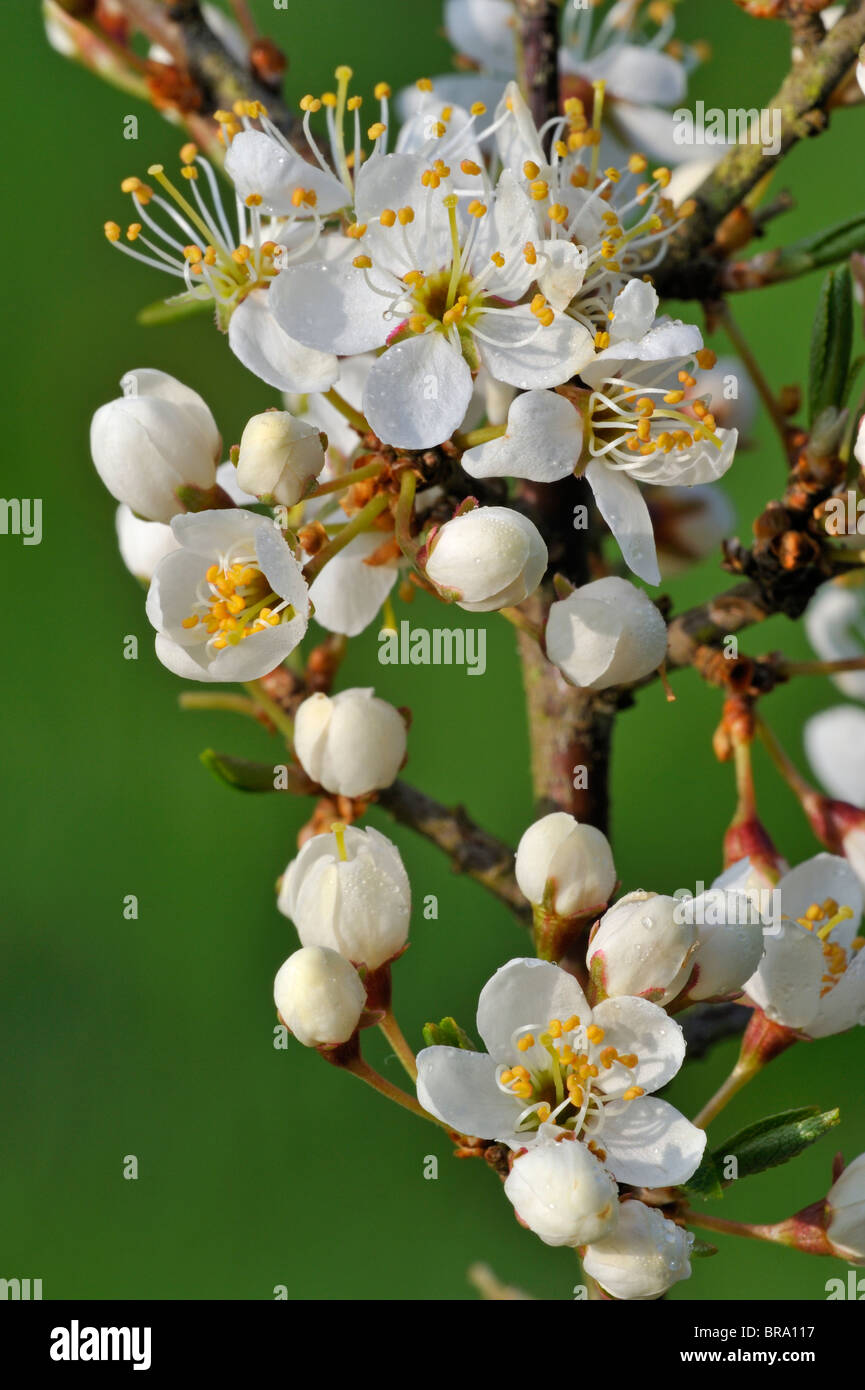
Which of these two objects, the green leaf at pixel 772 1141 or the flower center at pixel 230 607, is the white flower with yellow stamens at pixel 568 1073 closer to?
the green leaf at pixel 772 1141

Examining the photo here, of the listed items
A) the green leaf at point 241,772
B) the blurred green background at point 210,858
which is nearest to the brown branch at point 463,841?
the green leaf at point 241,772

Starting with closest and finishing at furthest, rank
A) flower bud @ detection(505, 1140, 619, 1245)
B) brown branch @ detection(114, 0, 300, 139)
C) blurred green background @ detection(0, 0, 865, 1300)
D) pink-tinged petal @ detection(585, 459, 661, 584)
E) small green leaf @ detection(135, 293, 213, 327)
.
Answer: flower bud @ detection(505, 1140, 619, 1245), pink-tinged petal @ detection(585, 459, 661, 584), small green leaf @ detection(135, 293, 213, 327), brown branch @ detection(114, 0, 300, 139), blurred green background @ detection(0, 0, 865, 1300)

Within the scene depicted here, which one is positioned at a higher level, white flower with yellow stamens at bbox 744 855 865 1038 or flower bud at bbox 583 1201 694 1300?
white flower with yellow stamens at bbox 744 855 865 1038

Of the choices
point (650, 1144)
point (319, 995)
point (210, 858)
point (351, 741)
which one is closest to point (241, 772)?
point (351, 741)

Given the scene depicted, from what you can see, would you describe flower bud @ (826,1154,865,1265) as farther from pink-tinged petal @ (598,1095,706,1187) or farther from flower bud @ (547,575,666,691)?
flower bud @ (547,575,666,691)

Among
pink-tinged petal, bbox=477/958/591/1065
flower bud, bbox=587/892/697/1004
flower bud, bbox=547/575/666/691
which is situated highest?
flower bud, bbox=547/575/666/691

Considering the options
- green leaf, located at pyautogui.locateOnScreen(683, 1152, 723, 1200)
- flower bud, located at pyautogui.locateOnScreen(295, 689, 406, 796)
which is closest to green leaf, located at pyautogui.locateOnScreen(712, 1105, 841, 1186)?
green leaf, located at pyautogui.locateOnScreen(683, 1152, 723, 1200)
